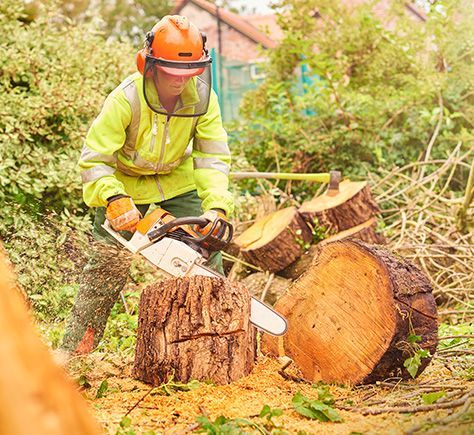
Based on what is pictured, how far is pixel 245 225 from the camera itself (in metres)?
6.40

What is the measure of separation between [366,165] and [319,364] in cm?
470

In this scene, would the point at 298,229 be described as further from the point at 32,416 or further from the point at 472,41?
the point at 32,416

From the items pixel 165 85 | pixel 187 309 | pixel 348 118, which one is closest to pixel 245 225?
pixel 348 118

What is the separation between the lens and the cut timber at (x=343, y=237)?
5.27 m

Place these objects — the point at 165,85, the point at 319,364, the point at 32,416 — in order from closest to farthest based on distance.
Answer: the point at 32,416, the point at 319,364, the point at 165,85

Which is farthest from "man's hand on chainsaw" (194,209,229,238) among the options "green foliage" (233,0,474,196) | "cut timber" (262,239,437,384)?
"green foliage" (233,0,474,196)

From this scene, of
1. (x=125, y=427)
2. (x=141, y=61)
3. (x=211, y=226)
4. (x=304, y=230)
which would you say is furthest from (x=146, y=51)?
(x=304, y=230)

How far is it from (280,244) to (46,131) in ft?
7.16

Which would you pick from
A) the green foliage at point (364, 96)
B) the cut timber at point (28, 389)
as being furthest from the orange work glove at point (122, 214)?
the green foliage at point (364, 96)

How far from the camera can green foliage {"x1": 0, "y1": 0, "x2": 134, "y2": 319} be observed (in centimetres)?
461

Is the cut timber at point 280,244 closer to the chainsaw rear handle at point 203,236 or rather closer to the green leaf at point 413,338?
the chainsaw rear handle at point 203,236

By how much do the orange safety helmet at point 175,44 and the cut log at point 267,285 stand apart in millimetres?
2285

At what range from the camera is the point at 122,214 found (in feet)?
11.1

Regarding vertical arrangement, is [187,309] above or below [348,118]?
above
